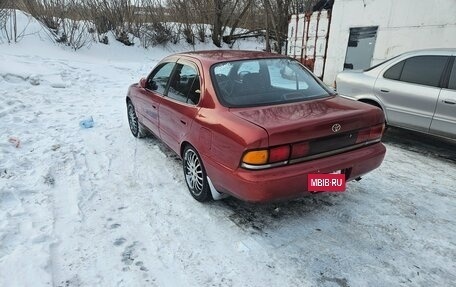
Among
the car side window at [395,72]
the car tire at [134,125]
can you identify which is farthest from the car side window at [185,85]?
the car side window at [395,72]

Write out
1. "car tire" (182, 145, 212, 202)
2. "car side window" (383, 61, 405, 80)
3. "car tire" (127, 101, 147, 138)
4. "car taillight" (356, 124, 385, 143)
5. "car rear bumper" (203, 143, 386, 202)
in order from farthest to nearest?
"car tire" (127, 101, 147, 138)
"car side window" (383, 61, 405, 80)
"car tire" (182, 145, 212, 202)
"car taillight" (356, 124, 385, 143)
"car rear bumper" (203, 143, 386, 202)


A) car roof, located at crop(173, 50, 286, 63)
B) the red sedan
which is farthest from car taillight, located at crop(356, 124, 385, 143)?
car roof, located at crop(173, 50, 286, 63)

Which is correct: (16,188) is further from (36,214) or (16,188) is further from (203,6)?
(203,6)

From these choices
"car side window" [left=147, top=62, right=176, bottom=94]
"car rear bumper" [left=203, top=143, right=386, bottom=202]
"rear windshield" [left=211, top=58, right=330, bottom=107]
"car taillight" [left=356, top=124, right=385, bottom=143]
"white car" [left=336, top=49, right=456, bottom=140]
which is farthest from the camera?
"white car" [left=336, top=49, right=456, bottom=140]

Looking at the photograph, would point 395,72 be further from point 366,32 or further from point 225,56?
point 366,32

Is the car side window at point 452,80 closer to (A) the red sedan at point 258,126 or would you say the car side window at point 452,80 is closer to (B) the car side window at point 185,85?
(A) the red sedan at point 258,126

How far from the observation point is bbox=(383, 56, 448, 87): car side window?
4.89m

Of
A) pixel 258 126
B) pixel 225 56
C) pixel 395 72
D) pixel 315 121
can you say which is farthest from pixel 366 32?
pixel 258 126

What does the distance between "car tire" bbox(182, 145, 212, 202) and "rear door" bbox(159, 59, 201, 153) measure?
210 millimetres

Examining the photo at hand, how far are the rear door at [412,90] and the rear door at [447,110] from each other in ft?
0.24

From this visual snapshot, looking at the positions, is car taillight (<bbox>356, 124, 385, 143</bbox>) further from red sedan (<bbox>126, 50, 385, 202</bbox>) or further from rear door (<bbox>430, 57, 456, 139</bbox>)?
rear door (<bbox>430, 57, 456, 139</bbox>)

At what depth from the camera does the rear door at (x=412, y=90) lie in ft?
16.0

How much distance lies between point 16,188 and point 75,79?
732cm

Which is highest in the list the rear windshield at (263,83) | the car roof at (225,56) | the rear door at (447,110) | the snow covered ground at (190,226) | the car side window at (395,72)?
the car roof at (225,56)
